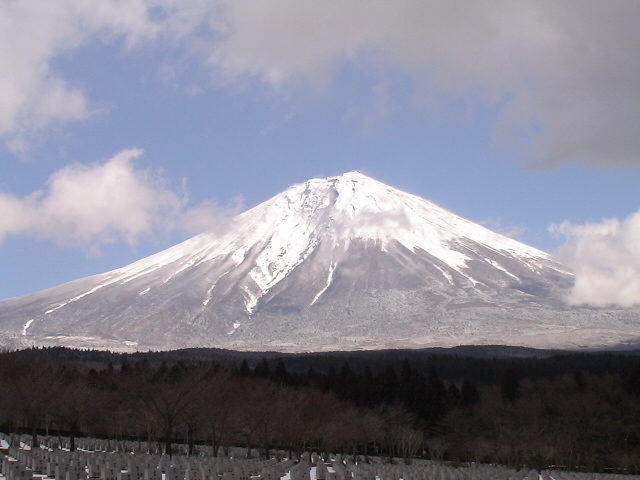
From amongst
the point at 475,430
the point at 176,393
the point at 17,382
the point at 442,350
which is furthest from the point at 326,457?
the point at 442,350

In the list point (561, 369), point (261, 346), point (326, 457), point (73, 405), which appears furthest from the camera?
point (261, 346)

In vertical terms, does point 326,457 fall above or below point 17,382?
below

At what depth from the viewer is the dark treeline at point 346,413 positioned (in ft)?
144

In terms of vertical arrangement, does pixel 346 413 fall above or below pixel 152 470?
above

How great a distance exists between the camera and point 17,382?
4734 cm

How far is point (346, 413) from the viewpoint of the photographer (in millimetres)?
58406

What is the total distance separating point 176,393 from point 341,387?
105ft

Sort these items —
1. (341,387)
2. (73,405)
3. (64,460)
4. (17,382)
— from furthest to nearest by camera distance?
(341,387)
(17,382)
(73,405)
(64,460)

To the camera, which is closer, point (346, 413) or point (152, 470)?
point (152, 470)

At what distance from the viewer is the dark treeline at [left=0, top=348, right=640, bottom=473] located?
4394 cm

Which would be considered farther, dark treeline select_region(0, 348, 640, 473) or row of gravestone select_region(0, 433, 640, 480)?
dark treeline select_region(0, 348, 640, 473)

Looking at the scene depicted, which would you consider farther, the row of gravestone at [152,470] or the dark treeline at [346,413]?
the dark treeline at [346,413]

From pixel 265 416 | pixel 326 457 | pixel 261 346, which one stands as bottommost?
pixel 326 457

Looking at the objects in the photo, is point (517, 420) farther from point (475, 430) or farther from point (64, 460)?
point (64, 460)
